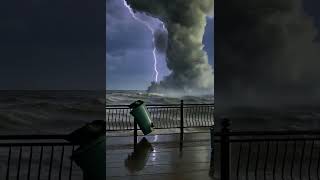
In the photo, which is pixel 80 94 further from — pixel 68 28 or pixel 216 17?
pixel 216 17

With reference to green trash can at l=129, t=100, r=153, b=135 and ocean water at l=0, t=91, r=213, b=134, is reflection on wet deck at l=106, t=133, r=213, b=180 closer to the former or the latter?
green trash can at l=129, t=100, r=153, b=135

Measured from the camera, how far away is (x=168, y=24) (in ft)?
36.2

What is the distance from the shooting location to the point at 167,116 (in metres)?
8.77

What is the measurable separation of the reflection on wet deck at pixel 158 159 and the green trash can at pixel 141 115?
7.0 inches

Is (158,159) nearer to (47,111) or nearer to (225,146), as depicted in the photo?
(225,146)

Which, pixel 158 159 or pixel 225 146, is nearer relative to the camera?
pixel 225 146

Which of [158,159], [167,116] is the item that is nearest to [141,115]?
[158,159]

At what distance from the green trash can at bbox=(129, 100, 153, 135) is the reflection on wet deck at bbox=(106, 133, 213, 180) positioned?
0.18 meters

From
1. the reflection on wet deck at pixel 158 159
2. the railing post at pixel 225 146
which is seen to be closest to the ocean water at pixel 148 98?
the reflection on wet deck at pixel 158 159

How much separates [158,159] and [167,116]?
12.2 ft

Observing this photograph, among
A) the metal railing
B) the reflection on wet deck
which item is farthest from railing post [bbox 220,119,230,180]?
the metal railing

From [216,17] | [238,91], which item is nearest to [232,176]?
[216,17]

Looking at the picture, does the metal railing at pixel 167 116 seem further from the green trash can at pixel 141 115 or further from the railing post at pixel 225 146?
the railing post at pixel 225 146

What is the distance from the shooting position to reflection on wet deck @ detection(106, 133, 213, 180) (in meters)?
4.21
